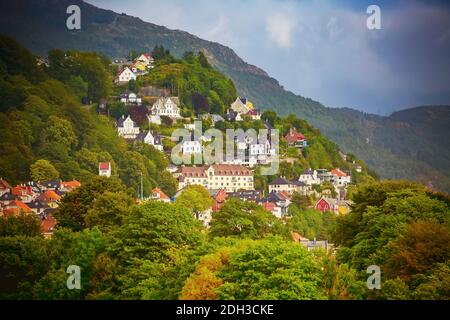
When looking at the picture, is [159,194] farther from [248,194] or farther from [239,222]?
[239,222]

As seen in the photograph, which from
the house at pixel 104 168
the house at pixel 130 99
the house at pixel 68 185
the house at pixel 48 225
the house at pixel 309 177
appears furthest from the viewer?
the house at pixel 130 99

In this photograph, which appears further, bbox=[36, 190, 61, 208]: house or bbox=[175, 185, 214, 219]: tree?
bbox=[175, 185, 214, 219]: tree

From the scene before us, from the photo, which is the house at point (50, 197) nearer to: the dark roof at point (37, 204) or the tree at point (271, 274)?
the dark roof at point (37, 204)

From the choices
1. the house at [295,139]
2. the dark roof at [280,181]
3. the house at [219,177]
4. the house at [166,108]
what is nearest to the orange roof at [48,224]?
the house at [219,177]

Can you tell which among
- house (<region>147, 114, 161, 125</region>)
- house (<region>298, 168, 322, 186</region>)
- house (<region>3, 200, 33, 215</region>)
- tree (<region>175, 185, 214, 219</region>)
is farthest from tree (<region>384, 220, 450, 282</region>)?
house (<region>147, 114, 161, 125</region>)

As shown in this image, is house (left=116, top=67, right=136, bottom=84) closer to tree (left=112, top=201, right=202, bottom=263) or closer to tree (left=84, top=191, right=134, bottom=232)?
tree (left=84, top=191, right=134, bottom=232)

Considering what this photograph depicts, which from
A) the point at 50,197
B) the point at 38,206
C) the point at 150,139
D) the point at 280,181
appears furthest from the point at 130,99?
the point at 38,206
